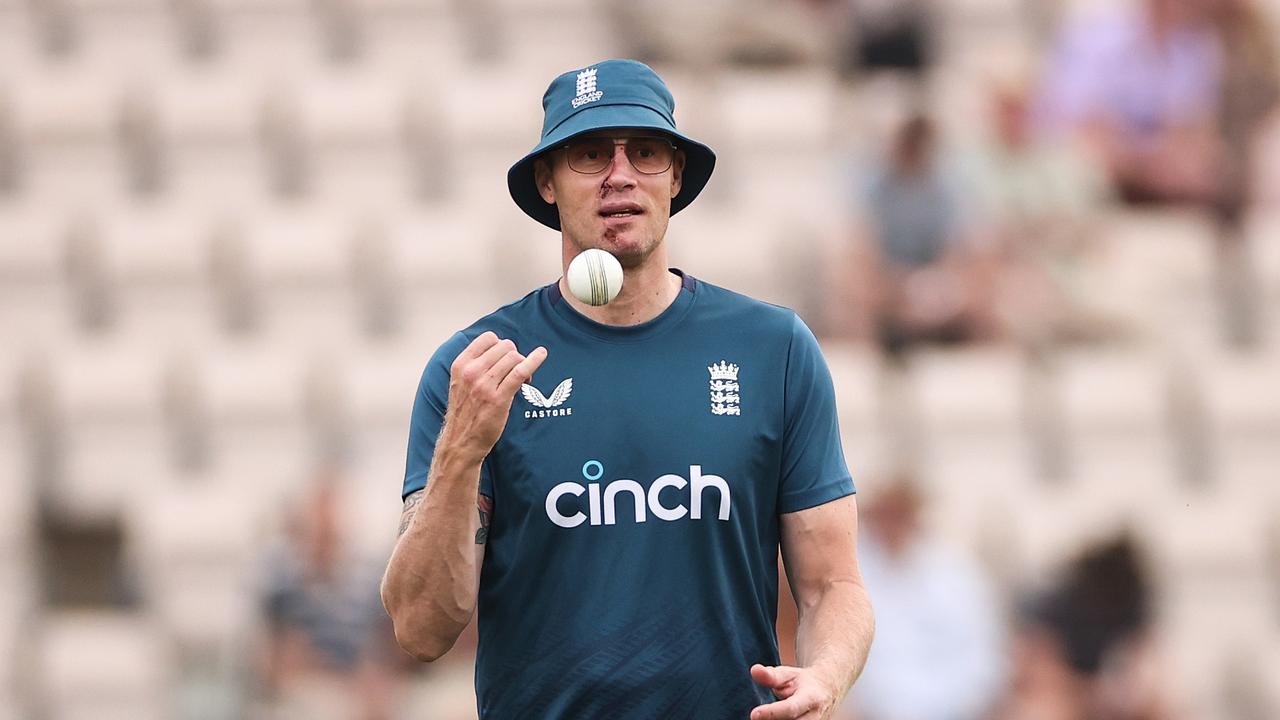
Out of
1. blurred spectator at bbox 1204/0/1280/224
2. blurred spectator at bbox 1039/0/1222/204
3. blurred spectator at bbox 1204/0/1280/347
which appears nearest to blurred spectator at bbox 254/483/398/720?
blurred spectator at bbox 1039/0/1222/204

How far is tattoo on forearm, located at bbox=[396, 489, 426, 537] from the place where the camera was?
10.6 ft

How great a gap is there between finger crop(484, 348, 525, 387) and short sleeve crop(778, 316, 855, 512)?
566 millimetres

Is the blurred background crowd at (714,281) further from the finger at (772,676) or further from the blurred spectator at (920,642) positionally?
the finger at (772,676)

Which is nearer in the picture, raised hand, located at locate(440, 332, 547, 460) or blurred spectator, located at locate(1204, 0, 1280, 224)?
raised hand, located at locate(440, 332, 547, 460)

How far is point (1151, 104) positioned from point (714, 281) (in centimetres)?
247

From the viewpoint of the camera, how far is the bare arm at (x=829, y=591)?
3166 mm

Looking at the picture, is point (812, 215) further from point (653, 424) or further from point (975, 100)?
point (653, 424)

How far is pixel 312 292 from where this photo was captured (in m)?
8.59

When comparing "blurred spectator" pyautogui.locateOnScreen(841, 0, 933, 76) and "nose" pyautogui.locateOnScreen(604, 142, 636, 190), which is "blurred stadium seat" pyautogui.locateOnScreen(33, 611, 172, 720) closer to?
"blurred spectator" pyautogui.locateOnScreen(841, 0, 933, 76)

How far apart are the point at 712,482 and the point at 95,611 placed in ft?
17.0

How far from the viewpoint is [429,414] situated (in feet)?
10.9

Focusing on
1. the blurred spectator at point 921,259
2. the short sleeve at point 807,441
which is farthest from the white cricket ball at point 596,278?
the blurred spectator at point 921,259

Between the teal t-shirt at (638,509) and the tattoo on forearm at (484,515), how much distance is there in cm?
1

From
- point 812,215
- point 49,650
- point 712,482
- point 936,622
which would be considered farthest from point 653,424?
point 812,215
